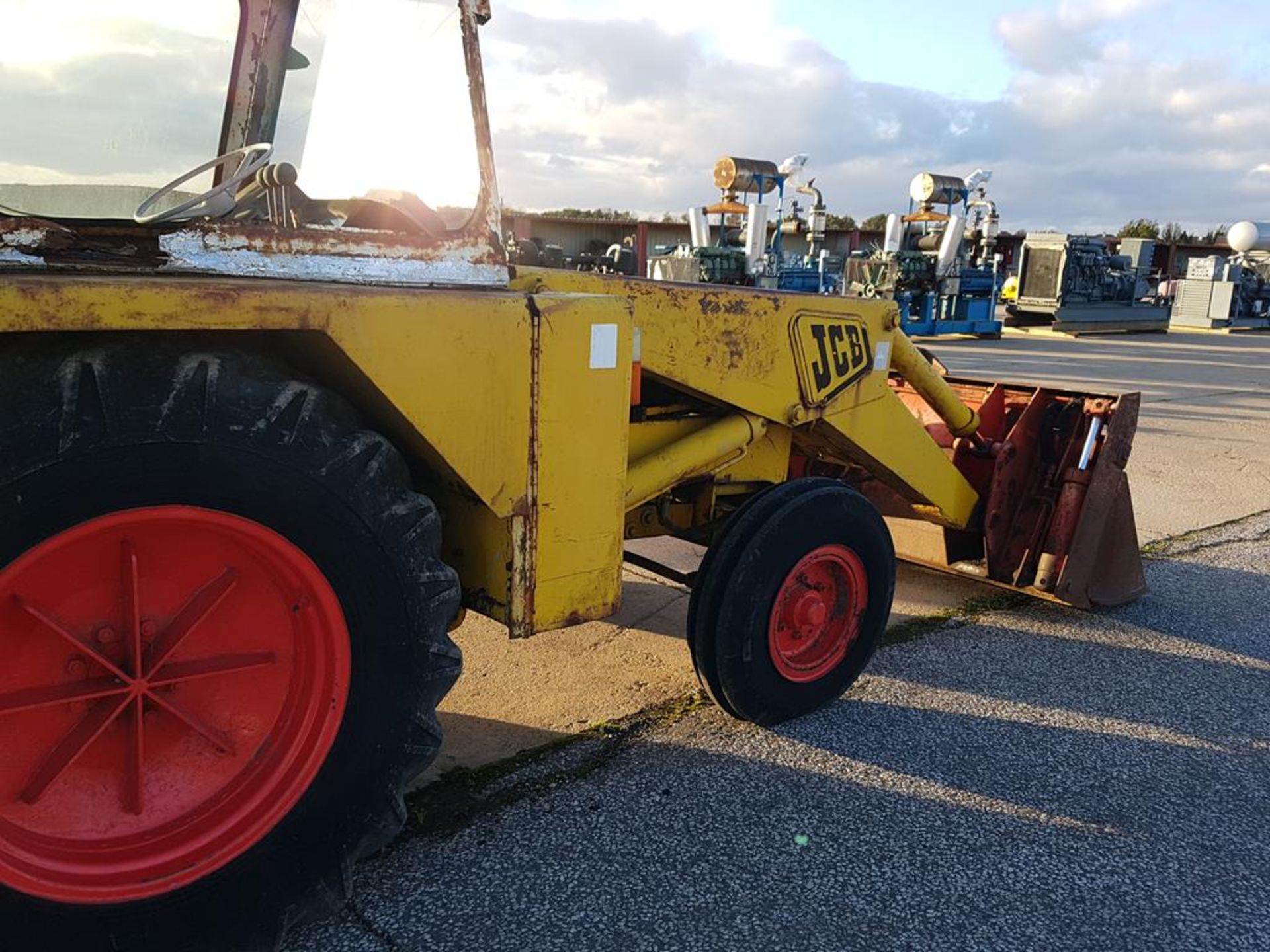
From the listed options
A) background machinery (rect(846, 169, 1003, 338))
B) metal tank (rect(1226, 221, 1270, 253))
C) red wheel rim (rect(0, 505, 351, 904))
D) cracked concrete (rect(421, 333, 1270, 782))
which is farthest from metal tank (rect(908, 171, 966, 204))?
red wheel rim (rect(0, 505, 351, 904))

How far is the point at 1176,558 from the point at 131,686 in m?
5.77

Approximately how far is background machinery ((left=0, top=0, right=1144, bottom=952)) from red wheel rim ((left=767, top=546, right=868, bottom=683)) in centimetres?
87

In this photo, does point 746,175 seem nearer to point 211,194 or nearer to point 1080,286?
point 1080,286

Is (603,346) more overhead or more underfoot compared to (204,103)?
more underfoot

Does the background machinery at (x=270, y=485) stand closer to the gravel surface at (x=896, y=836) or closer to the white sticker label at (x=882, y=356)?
the gravel surface at (x=896, y=836)

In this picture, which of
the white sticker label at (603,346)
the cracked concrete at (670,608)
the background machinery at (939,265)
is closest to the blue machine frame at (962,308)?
the background machinery at (939,265)

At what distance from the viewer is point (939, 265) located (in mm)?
20062

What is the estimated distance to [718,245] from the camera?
19031mm

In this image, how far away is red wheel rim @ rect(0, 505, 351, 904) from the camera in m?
1.98

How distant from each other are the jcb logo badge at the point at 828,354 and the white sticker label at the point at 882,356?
1.6 inches

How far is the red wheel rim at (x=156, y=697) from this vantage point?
198 cm

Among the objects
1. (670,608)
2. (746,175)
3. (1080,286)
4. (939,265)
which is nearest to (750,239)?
(746,175)

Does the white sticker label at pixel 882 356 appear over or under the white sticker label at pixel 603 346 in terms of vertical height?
under

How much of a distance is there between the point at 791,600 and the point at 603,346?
1.34 meters
